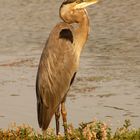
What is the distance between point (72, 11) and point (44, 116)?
4.89 ft

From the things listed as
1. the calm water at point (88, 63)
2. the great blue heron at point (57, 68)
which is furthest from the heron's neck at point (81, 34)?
the calm water at point (88, 63)

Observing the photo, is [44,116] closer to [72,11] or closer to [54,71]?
[54,71]

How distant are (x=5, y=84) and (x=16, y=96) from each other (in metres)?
0.85

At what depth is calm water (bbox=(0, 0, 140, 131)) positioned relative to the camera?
9.69 meters

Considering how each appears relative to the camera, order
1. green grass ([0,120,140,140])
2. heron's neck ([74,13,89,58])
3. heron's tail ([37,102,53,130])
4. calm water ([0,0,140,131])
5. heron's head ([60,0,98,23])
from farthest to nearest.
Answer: calm water ([0,0,140,131])
heron's head ([60,0,98,23])
heron's neck ([74,13,89,58])
heron's tail ([37,102,53,130])
green grass ([0,120,140,140])

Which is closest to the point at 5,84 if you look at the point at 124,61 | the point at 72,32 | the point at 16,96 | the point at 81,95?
the point at 16,96

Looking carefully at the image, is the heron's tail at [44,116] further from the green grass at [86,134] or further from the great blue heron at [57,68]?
the green grass at [86,134]

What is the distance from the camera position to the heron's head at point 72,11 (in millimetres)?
8242

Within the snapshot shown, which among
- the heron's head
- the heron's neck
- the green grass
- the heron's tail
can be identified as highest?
the heron's head

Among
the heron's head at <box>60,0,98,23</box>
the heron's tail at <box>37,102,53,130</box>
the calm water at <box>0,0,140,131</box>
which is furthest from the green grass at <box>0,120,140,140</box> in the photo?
the calm water at <box>0,0,140,131</box>

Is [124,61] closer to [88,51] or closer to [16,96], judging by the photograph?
[88,51]

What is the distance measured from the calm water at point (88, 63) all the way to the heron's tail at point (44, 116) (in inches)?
62.9

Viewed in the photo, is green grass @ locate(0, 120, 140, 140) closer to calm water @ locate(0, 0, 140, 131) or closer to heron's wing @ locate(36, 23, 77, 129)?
heron's wing @ locate(36, 23, 77, 129)

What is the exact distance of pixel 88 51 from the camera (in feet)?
44.6
